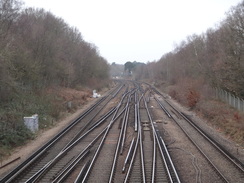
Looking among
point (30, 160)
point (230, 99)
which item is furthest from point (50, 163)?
point (230, 99)

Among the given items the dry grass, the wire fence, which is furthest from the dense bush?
the wire fence

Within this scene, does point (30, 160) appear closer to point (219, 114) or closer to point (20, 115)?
point (20, 115)

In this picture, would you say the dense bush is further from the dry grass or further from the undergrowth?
the dry grass

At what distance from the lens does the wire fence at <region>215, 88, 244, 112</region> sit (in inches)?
995

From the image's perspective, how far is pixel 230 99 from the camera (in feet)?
94.7

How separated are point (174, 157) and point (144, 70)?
386 ft

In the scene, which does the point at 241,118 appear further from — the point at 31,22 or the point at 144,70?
the point at 144,70

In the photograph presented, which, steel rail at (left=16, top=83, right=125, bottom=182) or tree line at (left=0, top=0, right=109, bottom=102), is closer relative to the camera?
steel rail at (left=16, top=83, right=125, bottom=182)

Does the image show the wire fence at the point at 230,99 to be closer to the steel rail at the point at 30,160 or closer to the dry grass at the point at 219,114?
the dry grass at the point at 219,114

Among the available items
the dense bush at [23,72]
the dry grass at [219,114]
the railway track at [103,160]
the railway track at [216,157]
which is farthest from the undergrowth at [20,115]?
the dry grass at [219,114]

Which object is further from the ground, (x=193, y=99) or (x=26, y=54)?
(x=26, y=54)

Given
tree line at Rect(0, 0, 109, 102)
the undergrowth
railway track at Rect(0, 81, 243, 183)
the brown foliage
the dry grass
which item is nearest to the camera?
railway track at Rect(0, 81, 243, 183)

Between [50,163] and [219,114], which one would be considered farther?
[219,114]

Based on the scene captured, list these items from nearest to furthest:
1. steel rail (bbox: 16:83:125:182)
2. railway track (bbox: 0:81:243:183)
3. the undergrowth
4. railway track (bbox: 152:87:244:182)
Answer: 1. steel rail (bbox: 16:83:125:182)
2. railway track (bbox: 0:81:243:183)
3. railway track (bbox: 152:87:244:182)
4. the undergrowth
